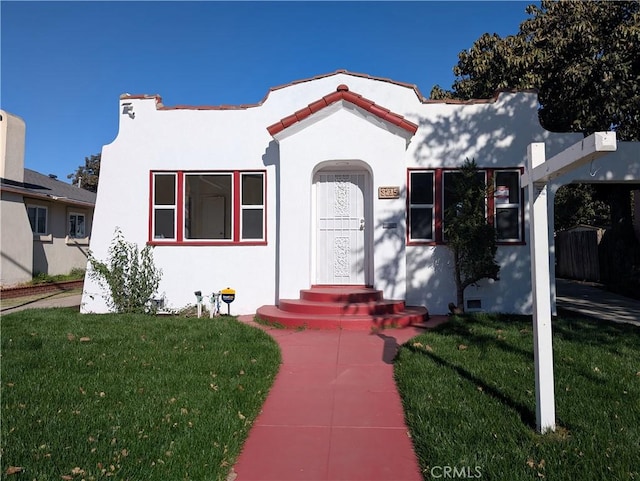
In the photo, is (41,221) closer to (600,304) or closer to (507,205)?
(507,205)

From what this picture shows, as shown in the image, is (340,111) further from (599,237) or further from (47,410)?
(599,237)

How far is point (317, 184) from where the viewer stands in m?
9.34

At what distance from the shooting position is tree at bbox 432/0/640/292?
1040 centimetres

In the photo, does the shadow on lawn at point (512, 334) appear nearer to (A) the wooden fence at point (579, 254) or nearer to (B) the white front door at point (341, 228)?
(B) the white front door at point (341, 228)

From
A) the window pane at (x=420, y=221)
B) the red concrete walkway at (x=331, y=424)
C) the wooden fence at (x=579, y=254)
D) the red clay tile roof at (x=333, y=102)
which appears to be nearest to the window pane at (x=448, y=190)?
the window pane at (x=420, y=221)

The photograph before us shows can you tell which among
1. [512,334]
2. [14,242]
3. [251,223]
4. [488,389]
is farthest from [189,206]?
[14,242]

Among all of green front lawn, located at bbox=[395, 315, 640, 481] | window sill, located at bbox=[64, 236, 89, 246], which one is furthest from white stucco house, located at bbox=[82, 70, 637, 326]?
window sill, located at bbox=[64, 236, 89, 246]

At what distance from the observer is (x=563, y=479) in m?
2.91

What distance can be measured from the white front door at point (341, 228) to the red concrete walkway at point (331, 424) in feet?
9.63

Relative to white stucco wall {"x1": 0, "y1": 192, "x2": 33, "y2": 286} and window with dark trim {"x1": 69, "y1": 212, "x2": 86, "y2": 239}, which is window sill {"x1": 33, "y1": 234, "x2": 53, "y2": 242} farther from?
window with dark trim {"x1": 69, "y1": 212, "x2": 86, "y2": 239}

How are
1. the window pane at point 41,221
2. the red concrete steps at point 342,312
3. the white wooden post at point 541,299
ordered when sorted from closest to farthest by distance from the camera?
the white wooden post at point 541,299 → the red concrete steps at point 342,312 → the window pane at point 41,221

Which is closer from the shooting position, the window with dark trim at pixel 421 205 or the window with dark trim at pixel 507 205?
the window with dark trim at pixel 507 205

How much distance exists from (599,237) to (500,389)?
50.2ft

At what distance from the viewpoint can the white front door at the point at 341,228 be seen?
9.18 m
